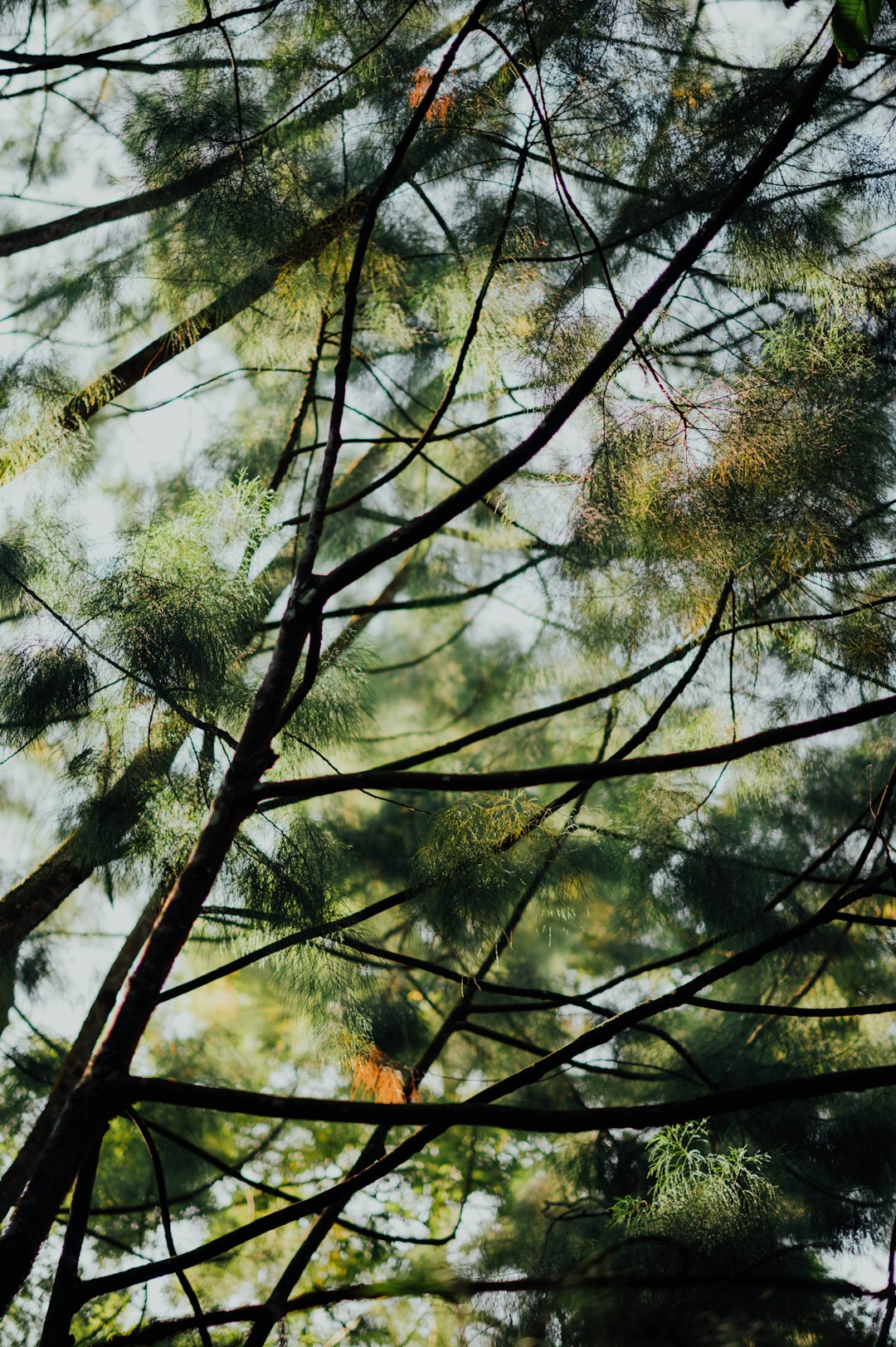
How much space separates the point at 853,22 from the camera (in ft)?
2.94

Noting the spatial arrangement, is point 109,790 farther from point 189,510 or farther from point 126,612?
point 189,510

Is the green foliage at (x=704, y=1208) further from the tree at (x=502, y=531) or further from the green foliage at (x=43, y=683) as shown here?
the green foliage at (x=43, y=683)

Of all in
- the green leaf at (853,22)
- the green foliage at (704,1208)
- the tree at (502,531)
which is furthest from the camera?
the green foliage at (704,1208)

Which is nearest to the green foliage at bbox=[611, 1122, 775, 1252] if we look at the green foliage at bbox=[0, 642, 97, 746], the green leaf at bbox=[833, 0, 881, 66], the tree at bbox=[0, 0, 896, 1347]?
the tree at bbox=[0, 0, 896, 1347]

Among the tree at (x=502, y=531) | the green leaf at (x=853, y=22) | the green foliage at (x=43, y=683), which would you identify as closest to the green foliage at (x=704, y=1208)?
the tree at (x=502, y=531)

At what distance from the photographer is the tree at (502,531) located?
1084 millimetres

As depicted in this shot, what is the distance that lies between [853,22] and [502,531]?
2.25 metres

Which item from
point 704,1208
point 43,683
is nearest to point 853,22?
point 43,683

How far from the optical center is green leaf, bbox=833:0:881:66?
895 mm

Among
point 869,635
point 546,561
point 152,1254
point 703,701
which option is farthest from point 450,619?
point 869,635

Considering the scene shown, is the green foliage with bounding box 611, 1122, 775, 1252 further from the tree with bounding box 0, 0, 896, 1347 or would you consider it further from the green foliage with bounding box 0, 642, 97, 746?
the green foliage with bounding box 0, 642, 97, 746

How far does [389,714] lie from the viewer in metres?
4.95

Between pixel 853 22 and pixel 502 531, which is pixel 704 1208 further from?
pixel 853 22

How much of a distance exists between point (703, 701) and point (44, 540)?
1.62 metres
